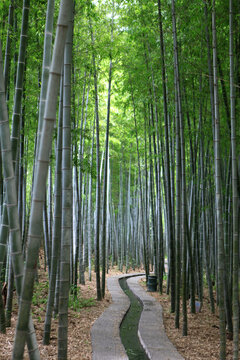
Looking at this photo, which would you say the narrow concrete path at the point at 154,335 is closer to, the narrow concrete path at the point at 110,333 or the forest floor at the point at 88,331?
the forest floor at the point at 88,331

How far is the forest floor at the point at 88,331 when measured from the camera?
3479mm

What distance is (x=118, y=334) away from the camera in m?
4.35

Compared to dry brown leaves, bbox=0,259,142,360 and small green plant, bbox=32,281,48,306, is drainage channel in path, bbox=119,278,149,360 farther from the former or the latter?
small green plant, bbox=32,281,48,306

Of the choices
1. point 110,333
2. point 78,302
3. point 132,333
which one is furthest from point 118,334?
point 78,302

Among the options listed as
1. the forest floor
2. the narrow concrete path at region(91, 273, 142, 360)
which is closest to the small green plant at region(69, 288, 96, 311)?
the forest floor

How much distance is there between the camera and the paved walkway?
356 cm

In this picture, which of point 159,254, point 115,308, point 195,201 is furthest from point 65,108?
point 159,254

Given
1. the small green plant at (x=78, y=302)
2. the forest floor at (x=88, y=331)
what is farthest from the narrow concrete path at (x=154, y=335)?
the small green plant at (x=78, y=302)

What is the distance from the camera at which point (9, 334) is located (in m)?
3.58

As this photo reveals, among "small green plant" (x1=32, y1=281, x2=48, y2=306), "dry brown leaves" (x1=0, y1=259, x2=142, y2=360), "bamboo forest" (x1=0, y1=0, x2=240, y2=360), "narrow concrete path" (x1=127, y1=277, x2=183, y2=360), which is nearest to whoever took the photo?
"bamboo forest" (x1=0, y1=0, x2=240, y2=360)

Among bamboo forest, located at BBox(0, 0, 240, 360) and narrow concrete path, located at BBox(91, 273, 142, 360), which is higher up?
bamboo forest, located at BBox(0, 0, 240, 360)

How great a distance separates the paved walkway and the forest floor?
105mm

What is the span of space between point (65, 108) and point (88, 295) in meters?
A: 5.29

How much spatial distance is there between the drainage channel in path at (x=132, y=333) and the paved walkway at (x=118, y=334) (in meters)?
0.07
